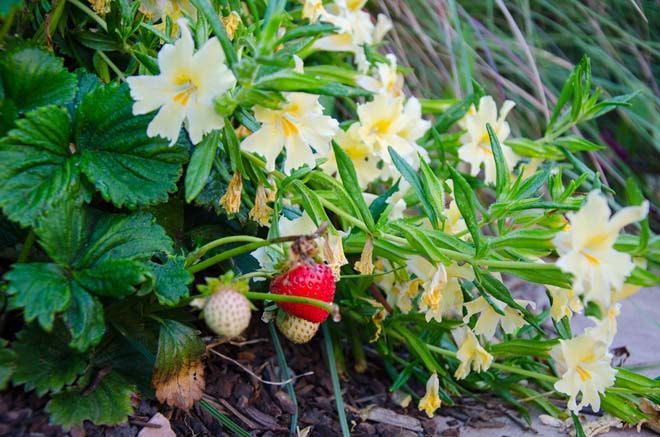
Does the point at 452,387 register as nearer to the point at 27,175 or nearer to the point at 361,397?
the point at 361,397

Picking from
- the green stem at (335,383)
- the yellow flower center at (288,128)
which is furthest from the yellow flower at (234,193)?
the green stem at (335,383)

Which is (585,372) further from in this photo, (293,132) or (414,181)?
(293,132)

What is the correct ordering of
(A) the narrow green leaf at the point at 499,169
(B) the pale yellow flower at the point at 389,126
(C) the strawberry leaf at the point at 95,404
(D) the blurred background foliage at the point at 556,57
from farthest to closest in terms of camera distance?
(D) the blurred background foliage at the point at 556,57 < (B) the pale yellow flower at the point at 389,126 < (A) the narrow green leaf at the point at 499,169 < (C) the strawberry leaf at the point at 95,404

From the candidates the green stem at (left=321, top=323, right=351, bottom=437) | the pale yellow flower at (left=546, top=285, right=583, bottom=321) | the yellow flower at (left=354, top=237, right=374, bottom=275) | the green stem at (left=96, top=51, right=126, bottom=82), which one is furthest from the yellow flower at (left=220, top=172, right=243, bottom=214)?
the pale yellow flower at (left=546, top=285, right=583, bottom=321)

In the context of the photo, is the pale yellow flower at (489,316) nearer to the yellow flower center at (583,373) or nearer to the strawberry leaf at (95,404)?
the yellow flower center at (583,373)

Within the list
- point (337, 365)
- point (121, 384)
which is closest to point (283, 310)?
point (121, 384)

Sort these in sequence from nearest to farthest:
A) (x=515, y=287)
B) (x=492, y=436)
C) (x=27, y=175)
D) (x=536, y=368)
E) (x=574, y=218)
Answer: (x=574, y=218), (x=27, y=175), (x=492, y=436), (x=536, y=368), (x=515, y=287)
